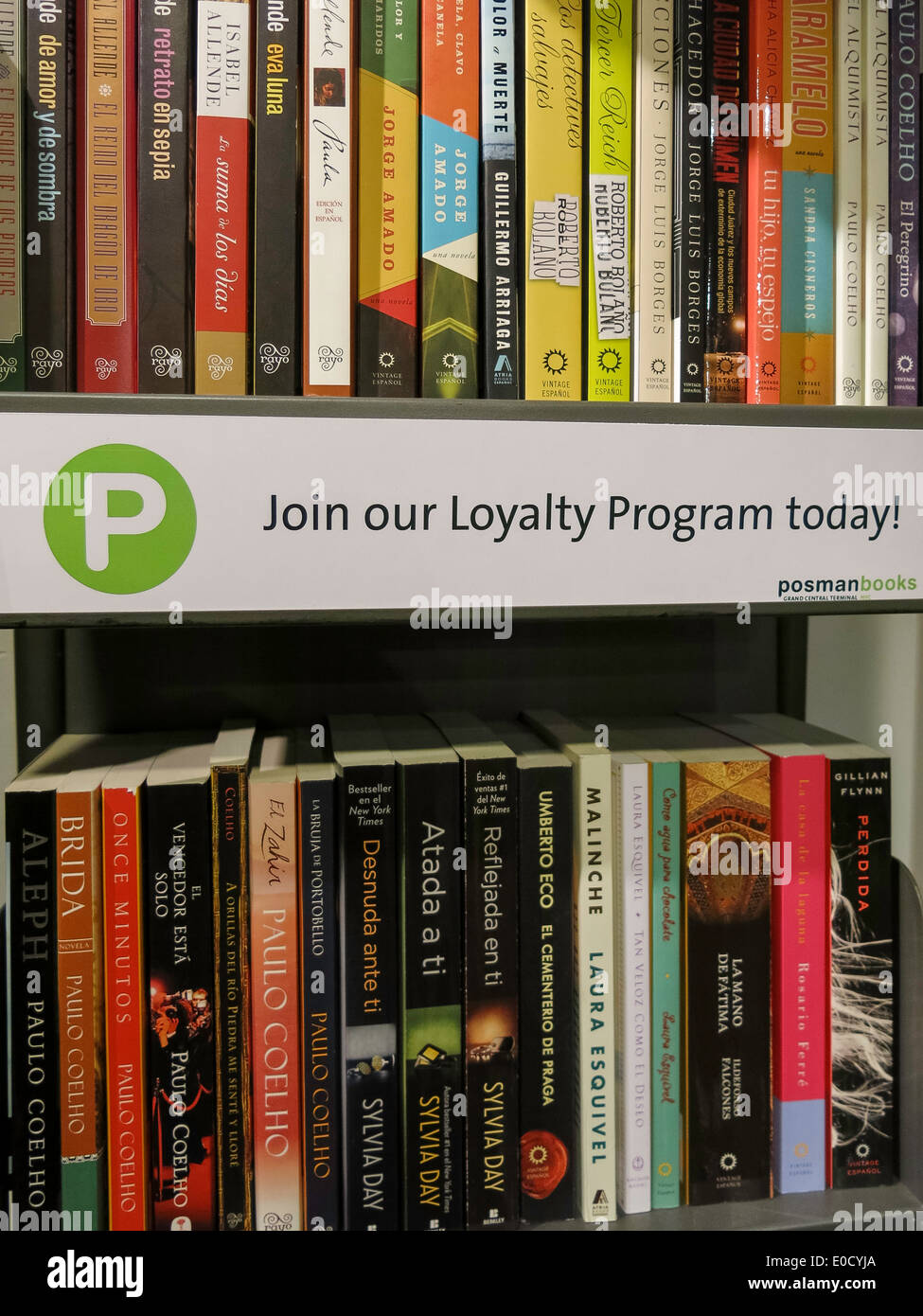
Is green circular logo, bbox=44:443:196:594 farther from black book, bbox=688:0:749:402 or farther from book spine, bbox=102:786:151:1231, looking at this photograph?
black book, bbox=688:0:749:402

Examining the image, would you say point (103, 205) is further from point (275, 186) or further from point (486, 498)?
point (486, 498)

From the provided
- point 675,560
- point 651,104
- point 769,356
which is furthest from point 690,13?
point 675,560

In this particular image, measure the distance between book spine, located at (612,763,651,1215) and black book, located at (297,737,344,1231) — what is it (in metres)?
0.22

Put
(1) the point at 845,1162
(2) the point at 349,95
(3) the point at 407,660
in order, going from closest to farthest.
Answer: (2) the point at 349,95 < (1) the point at 845,1162 < (3) the point at 407,660

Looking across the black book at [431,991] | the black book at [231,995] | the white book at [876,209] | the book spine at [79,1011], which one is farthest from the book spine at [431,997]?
the white book at [876,209]

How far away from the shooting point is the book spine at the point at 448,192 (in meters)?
0.66

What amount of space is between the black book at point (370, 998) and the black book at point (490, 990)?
57mm

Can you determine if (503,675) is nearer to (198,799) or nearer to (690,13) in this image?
(198,799)

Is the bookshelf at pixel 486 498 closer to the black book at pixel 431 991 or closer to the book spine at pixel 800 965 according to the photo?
the book spine at pixel 800 965

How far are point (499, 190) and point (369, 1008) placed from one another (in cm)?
60

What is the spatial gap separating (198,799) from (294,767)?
84mm

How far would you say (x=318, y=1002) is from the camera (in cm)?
→ 70
